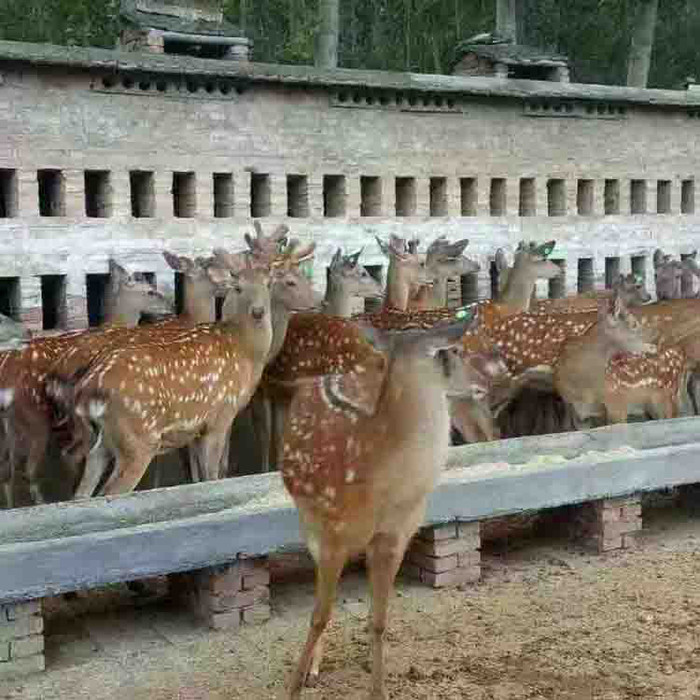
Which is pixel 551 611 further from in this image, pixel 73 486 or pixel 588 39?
pixel 588 39

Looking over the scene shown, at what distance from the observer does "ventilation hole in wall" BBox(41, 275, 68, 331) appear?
12273 mm

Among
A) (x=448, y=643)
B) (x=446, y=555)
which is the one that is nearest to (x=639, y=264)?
(x=446, y=555)

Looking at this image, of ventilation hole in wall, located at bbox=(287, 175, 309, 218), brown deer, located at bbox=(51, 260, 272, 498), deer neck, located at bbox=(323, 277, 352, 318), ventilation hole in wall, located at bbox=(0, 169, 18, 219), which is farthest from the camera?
ventilation hole in wall, located at bbox=(287, 175, 309, 218)

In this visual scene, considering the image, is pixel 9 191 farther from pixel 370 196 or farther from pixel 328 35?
pixel 328 35

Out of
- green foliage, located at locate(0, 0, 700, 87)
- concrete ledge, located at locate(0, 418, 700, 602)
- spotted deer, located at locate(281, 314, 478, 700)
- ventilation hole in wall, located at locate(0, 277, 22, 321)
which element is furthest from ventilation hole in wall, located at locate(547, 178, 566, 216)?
green foliage, located at locate(0, 0, 700, 87)

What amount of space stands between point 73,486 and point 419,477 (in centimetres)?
358

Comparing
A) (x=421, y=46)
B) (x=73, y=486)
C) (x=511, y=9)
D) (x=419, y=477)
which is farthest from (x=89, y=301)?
(x=421, y=46)

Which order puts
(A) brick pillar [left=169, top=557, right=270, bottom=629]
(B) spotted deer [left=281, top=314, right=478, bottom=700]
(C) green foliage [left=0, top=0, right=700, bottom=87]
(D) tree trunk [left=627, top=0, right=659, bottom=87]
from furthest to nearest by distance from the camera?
(C) green foliage [left=0, top=0, right=700, bottom=87] < (D) tree trunk [left=627, top=0, right=659, bottom=87] < (A) brick pillar [left=169, top=557, right=270, bottom=629] < (B) spotted deer [left=281, top=314, right=478, bottom=700]

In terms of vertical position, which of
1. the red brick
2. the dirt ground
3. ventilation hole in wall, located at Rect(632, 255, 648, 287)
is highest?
ventilation hole in wall, located at Rect(632, 255, 648, 287)

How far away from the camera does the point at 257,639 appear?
245 inches

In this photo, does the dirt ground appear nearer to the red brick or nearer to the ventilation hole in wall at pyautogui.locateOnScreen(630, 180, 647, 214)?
the red brick

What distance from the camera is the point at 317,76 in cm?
1356

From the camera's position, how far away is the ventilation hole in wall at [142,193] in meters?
12.8

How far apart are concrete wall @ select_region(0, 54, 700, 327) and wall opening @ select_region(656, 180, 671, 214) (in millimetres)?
23
